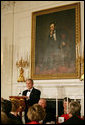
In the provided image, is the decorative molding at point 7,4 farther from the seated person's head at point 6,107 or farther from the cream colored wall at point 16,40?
the seated person's head at point 6,107

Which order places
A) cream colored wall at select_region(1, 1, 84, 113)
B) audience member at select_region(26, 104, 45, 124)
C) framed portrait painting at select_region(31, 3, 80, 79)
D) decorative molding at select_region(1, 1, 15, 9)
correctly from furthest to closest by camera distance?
decorative molding at select_region(1, 1, 15, 9) < cream colored wall at select_region(1, 1, 84, 113) < framed portrait painting at select_region(31, 3, 80, 79) < audience member at select_region(26, 104, 45, 124)

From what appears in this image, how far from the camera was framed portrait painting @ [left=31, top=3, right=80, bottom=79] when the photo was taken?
32.5 ft

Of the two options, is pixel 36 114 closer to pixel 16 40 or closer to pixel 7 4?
pixel 16 40

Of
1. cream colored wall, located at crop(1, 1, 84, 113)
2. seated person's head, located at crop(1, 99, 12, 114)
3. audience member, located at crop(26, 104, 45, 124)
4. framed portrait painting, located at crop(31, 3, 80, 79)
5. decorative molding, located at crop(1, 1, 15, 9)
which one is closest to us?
audience member, located at crop(26, 104, 45, 124)

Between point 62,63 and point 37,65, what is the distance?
126cm

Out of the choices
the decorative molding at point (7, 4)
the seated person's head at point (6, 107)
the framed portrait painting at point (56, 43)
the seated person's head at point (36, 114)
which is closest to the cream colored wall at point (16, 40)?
the decorative molding at point (7, 4)

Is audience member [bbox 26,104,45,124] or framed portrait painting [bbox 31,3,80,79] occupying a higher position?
framed portrait painting [bbox 31,3,80,79]

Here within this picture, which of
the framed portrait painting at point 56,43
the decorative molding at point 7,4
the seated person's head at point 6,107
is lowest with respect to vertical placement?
the seated person's head at point 6,107

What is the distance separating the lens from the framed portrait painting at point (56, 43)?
9.91m

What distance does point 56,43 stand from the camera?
A: 10.4 m

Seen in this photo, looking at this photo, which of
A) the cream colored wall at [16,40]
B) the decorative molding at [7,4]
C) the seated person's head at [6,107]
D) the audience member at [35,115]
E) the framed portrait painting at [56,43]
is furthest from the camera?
the decorative molding at [7,4]

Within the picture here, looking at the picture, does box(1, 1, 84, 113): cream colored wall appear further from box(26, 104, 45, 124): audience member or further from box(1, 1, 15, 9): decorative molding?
box(26, 104, 45, 124): audience member

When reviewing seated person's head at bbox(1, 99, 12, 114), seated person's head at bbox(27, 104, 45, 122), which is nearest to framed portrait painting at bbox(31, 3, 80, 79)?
seated person's head at bbox(1, 99, 12, 114)

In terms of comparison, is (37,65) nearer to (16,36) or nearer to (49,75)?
(49,75)
